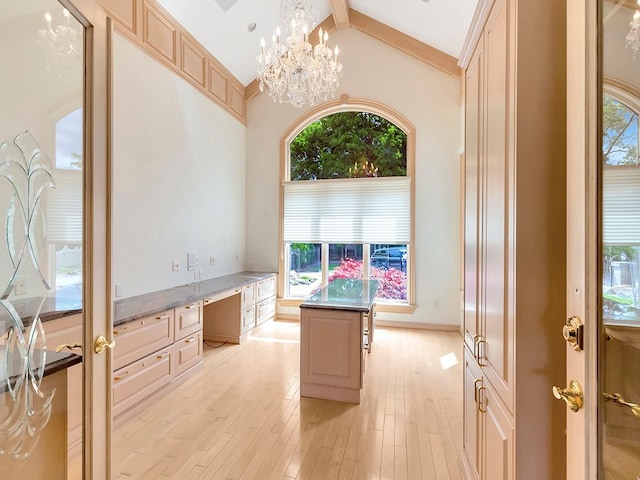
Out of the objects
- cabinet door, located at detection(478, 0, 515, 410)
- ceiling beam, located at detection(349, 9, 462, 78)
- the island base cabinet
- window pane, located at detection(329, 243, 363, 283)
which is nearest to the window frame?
window pane, located at detection(329, 243, 363, 283)

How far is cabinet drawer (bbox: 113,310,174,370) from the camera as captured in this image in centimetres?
238

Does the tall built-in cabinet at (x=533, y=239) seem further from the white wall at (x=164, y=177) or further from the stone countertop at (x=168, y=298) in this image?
the white wall at (x=164, y=177)

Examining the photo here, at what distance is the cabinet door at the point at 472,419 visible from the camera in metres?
1.49

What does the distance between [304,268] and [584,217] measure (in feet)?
16.3

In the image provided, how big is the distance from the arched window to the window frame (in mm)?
39

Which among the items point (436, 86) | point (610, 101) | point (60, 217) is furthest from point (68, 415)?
point (436, 86)

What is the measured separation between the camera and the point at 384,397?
2.80m

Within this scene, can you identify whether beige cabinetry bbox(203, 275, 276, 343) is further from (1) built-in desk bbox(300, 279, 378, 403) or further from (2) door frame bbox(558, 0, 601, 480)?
(2) door frame bbox(558, 0, 601, 480)

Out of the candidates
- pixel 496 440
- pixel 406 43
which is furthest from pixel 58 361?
pixel 406 43

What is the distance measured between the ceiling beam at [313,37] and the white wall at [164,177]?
0.85 meters

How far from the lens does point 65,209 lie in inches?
49.2

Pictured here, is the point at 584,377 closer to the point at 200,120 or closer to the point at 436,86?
the point at 200,120

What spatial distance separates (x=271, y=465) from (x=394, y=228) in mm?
3857

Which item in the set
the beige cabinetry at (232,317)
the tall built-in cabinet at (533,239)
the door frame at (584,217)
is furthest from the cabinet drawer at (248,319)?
the door frame at (584,217)
